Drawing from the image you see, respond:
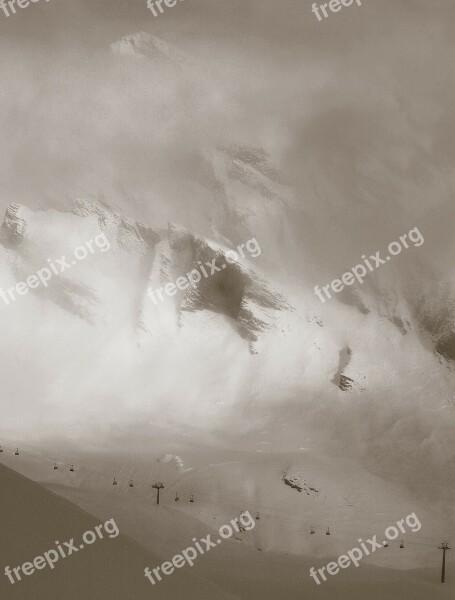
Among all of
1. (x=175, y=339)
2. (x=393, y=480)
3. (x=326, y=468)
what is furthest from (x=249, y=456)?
(x=175, y=339)

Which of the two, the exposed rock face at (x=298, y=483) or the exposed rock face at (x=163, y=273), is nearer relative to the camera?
the exposed rock face at (x=298, y=483)

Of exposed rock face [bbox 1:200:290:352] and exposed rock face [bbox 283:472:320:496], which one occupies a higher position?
exposed rock face [bbox 1:200:290:352]

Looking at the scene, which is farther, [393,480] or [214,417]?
[214,417]

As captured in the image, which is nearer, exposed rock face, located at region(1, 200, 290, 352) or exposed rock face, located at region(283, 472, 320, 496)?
exposed rock face, located at region(283, 472, 320, 496)

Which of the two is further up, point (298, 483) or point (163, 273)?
point (163, 273)

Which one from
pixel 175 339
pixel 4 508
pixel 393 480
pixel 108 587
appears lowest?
pixel 393 480

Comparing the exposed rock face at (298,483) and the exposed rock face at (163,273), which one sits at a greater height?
the exposed rock face at (163,273)

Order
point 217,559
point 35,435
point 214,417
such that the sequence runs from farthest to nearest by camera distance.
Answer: point 214,417 → point 35,435 → point 217,559

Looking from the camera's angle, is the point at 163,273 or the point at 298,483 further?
the point at 163,273

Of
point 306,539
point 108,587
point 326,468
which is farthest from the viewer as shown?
point 326,468

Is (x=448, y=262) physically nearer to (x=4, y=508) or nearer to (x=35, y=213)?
(x=35, y=213)

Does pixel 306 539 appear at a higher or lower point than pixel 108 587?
lower
